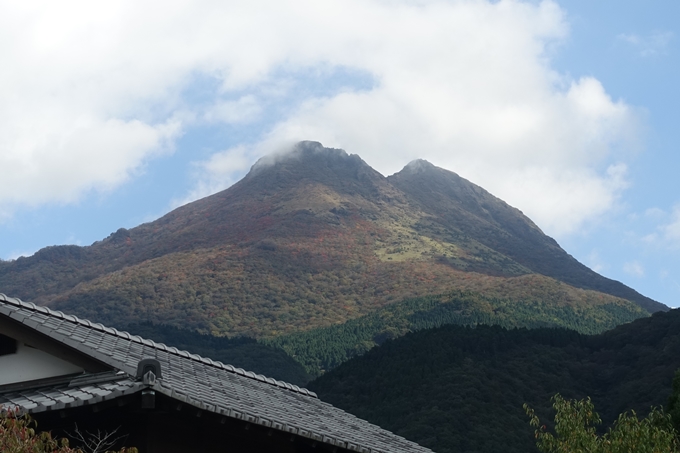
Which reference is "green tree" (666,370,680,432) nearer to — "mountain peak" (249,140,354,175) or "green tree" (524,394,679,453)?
"green tree" (524,394,679,453)

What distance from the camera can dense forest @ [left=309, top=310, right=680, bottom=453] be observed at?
29.6m

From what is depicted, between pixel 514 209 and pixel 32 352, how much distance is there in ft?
454

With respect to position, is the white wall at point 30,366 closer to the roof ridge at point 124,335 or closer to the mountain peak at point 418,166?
the roof ridge at point 124,335

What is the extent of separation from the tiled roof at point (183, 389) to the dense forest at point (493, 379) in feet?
64.9

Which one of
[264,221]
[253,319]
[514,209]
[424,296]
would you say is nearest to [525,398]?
[424,296]

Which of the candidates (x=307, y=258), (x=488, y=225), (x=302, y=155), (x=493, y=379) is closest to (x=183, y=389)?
(x=493, y=379)

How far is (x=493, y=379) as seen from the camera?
3469 cm

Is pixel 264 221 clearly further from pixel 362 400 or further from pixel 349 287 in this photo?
pixel 362 400

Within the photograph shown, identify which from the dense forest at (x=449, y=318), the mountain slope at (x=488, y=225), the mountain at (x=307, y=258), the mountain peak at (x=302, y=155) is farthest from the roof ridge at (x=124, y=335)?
the mountain peak at (x=302, y=155)

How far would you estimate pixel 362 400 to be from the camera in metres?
34.2

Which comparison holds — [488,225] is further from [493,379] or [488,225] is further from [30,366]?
[30,366]

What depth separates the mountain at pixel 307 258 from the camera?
81.9 m

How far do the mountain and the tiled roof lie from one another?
66298 millimetres

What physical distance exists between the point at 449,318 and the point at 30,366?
61726 mm
